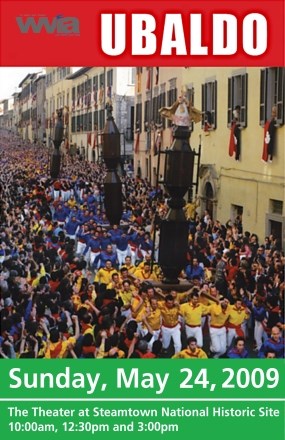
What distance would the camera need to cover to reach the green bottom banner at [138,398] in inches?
332

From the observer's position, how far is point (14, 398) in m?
8.52

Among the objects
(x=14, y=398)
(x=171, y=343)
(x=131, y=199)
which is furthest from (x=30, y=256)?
(x=14, y=398)

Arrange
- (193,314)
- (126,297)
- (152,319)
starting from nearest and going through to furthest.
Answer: (152,319)
(193,314)
(126,297)

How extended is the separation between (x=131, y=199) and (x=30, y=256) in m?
2.52

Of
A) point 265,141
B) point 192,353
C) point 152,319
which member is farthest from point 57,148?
point 192,353

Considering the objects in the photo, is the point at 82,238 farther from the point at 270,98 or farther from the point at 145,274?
the point at 270,98

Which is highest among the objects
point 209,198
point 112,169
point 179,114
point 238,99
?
point 238,99

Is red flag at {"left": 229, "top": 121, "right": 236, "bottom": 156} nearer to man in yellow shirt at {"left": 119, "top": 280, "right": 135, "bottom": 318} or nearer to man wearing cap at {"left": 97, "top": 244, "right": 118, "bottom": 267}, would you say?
man wearing cap at {"left": 97, "top": 244, "right": 118, "bottom": 267}

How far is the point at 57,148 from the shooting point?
14.9m

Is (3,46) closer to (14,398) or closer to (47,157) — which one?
(14,398)

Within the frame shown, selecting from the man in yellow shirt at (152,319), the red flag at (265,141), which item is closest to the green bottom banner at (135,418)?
the man in yellow shirt at (152,319)

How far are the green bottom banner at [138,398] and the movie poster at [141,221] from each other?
2cm

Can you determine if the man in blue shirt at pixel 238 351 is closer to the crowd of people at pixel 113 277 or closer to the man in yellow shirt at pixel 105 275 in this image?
the crowd of people at pixel 113 277

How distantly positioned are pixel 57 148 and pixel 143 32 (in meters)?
6.09
